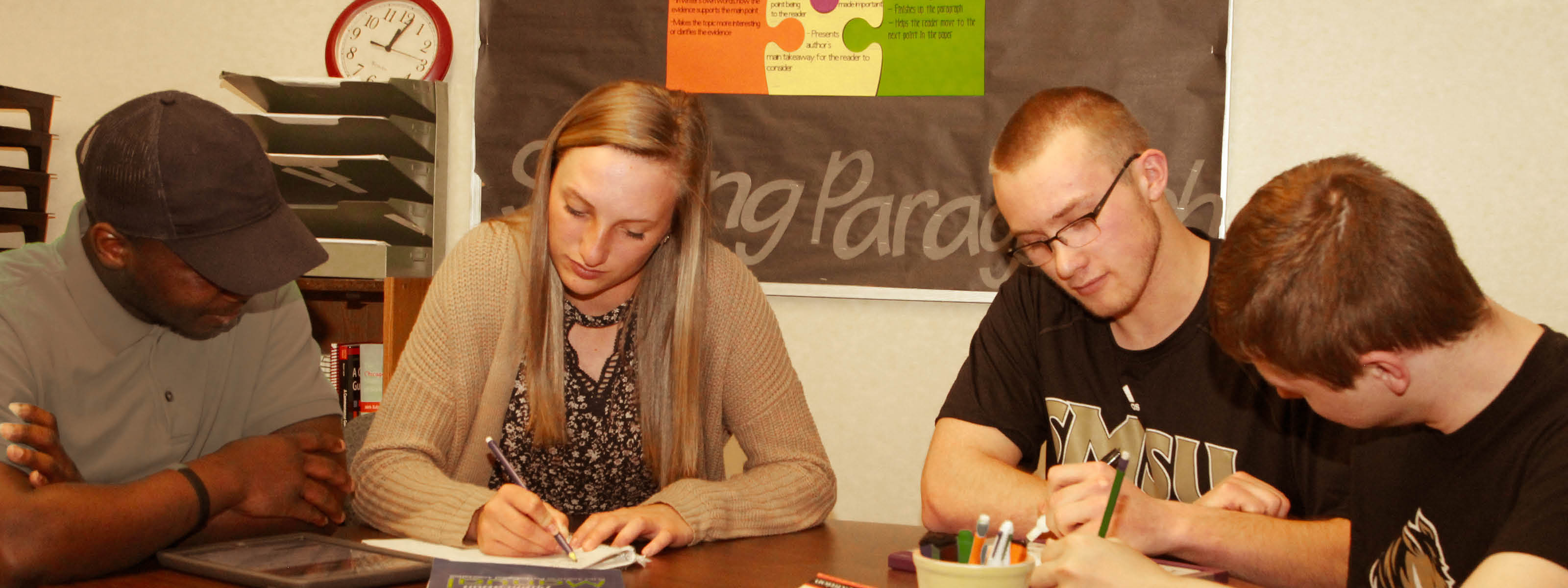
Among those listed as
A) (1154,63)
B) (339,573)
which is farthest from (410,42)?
(339,573)

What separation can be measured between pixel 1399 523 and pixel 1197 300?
56 cm

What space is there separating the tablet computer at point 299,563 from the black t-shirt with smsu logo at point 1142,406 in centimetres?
94

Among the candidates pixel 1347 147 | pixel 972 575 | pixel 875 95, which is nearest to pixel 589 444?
pixel 972 575

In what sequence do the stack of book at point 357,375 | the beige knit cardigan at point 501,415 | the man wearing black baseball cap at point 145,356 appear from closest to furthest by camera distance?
the man wearing black baseball cap at point 145,356 < the beige knit cardigan at point 501,415 < the stack of book at point 357,375

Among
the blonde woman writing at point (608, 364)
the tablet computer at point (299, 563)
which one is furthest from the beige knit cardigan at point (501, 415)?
the tablet computer at point (299, 563)

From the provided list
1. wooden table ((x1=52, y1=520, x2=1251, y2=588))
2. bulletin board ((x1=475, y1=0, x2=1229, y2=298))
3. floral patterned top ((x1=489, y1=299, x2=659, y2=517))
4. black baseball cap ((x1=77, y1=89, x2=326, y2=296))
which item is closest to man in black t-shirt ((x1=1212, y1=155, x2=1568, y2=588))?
wooden table ((x1=52, y1=520, x2=1251, y2=588))

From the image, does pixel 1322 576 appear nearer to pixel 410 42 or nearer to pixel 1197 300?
pixel 1197 300

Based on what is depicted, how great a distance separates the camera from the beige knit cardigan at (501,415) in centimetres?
154

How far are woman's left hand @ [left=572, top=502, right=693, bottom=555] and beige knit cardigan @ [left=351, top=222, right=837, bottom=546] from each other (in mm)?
35

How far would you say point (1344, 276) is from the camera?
100cm

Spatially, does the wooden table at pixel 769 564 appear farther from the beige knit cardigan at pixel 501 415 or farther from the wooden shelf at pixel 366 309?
the wooden shelf at pixel 366 309

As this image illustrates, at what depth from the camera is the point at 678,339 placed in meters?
1.84

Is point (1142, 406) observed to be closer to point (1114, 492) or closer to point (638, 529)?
point (1114, 492)

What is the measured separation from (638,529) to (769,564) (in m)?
0.17
